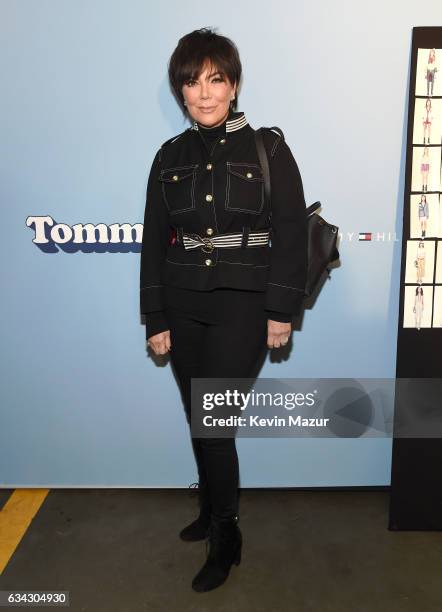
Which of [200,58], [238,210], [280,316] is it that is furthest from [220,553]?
[200,58]

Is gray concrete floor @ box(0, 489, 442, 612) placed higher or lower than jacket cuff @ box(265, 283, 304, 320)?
lower

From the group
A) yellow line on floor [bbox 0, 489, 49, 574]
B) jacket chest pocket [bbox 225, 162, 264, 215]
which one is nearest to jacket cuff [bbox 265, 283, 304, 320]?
jacket chest pocket [bbox 225, 162, 264, 215]

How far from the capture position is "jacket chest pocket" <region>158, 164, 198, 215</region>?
5.91 ft

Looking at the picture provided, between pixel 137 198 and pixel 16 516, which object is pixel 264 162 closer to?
pixel 137 198

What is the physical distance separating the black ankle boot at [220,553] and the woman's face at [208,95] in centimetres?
144

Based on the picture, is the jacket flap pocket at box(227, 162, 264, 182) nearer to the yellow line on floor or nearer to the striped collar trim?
the striped collar trim

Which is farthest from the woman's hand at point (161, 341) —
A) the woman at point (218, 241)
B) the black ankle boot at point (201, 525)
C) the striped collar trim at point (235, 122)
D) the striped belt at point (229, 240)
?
the striped collar trim at point (235, 122)

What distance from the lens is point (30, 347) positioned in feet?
7.70

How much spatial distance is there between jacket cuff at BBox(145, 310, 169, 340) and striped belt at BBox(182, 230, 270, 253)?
0.95ft

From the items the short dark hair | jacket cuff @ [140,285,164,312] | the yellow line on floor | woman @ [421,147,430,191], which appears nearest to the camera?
the short dark hair

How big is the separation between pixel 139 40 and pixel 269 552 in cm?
205

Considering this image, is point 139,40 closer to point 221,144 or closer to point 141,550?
point 221,144

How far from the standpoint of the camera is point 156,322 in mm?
1949

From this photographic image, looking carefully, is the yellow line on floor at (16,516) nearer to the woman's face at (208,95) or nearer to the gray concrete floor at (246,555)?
the gray concrete floor at (246,555)
